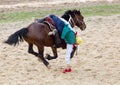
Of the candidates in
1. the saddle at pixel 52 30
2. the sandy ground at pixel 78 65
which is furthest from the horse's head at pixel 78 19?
the sandy ground at pixel 78 65

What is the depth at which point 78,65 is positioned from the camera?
1115 cm

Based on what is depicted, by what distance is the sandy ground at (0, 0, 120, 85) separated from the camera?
31.6ft

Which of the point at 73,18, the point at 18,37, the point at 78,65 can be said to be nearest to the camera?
the point at 18,37

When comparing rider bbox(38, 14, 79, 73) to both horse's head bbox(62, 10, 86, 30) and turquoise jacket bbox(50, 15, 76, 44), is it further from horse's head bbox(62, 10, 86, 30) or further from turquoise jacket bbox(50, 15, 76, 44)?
horse's head bbox(62, 10, 86, 30)

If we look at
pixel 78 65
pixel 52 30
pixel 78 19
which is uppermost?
pixel 78 19

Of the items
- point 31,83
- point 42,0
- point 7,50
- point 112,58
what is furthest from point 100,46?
point 42,0

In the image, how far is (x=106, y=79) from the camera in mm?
9570

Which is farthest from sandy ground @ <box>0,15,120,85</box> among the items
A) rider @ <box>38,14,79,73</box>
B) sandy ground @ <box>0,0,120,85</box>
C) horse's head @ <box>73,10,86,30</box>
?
horse's head @ <box>73,10,86,30</box>

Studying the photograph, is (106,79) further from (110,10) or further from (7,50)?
(110,10)

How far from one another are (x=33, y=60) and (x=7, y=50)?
1503mm

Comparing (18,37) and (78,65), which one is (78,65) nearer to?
(78,65)

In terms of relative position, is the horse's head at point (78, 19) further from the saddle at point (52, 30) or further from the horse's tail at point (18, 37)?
the horse's tail at point (18, 37)

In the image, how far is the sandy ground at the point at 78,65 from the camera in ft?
31.6

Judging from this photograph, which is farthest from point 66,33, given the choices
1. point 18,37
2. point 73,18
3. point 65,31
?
point 18,37
